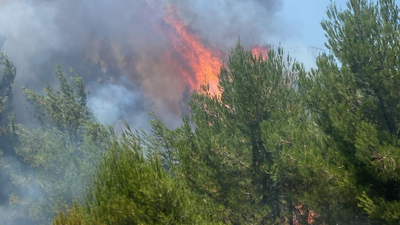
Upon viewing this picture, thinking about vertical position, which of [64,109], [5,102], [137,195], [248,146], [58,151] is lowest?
[137,195]

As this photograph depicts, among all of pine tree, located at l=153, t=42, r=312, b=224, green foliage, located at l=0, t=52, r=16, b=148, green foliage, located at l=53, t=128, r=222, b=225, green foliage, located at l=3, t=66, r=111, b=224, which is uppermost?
green foliage, located at l=0, t=52, r=16, b=148

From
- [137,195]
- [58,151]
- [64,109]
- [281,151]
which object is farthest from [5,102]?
[137,195]

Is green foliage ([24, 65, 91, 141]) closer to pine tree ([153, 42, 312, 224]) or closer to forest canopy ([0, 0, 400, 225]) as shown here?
forest canopy ([0, 0, 400, 225])

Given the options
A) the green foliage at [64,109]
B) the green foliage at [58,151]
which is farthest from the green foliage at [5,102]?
the green foliage at [64,109]

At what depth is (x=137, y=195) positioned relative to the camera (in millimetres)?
6938

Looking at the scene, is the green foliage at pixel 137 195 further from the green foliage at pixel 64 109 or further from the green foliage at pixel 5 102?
the green foliage at pixel 5 102

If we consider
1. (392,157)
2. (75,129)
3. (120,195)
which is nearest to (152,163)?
(120,195)

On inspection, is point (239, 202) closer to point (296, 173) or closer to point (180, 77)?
point (296, 173)

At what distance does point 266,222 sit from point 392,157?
6727mm

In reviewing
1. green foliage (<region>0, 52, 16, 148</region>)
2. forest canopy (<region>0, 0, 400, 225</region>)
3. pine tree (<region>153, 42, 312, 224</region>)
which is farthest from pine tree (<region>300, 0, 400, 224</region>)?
green foliage (<region>0, 52, 16, 148</region>)

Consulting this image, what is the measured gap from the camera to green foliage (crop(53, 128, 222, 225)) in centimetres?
688

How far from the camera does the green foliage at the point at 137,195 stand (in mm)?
6883

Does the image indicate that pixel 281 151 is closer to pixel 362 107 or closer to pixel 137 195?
pixel 362 107

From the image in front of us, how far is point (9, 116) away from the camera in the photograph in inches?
1491
